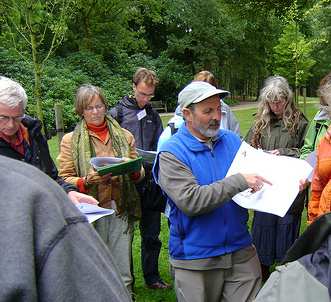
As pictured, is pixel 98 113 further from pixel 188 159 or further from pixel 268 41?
pixel 268 41

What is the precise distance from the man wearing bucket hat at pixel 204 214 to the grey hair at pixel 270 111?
1.60m

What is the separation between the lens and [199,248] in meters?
3.01

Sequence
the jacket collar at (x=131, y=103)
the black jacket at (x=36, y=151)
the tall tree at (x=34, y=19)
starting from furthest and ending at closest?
the tall tree at (x=34, y=19), the jacket collar at (x=131, y=103), the black jacket at (x=36, y=151)

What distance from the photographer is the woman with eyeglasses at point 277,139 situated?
15.3ft

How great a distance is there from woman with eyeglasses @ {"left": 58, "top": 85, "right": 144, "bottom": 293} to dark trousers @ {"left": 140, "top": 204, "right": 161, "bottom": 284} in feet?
3.02

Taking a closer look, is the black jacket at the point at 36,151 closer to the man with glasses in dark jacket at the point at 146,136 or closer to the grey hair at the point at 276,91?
the man with glasses in dark jacket at the point at 146,136

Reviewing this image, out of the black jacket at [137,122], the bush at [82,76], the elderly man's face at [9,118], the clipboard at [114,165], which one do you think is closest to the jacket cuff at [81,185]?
the clipboard at [114,165]

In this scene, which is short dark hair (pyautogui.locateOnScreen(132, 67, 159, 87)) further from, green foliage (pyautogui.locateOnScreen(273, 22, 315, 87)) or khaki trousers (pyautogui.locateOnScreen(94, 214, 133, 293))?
green foliage (pyautogui.locateOnScreen(273, 22, 315, 87))

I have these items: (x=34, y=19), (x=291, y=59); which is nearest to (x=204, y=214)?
(x=34, y=19)

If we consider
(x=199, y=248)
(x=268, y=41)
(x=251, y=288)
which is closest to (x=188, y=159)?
(x=199, y=248)

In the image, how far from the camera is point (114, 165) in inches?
139

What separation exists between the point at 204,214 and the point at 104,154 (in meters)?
1.33

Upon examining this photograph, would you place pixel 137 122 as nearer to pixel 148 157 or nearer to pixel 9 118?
pixel 148 157

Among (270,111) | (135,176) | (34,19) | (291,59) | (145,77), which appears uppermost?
(34,19)
